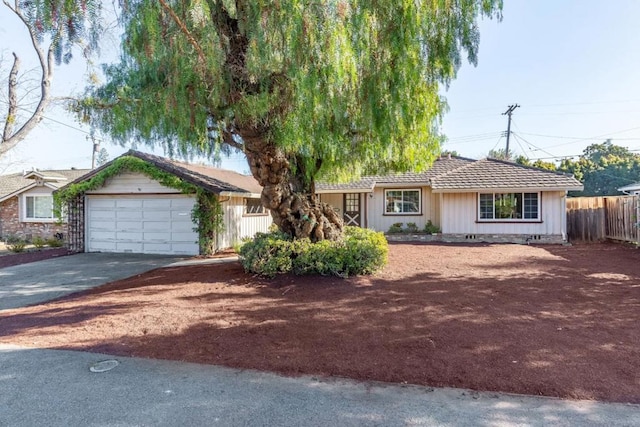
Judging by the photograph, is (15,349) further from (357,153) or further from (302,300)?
(357,153)

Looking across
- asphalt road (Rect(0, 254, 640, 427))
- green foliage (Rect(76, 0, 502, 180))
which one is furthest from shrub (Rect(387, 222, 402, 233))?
asphalt road (Rect(0, 254, 640, 427))

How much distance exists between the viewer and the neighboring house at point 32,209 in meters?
18.0

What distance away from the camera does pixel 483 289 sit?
7148 millimetres

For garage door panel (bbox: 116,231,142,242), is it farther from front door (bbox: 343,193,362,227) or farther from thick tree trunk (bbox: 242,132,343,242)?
front door (bbox: 343,193,362,227)

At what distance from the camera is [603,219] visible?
1553 cm

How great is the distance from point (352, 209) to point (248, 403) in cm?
1602

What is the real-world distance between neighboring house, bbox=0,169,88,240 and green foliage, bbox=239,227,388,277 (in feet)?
46.9

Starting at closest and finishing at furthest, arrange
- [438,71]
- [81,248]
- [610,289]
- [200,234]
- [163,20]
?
[163,20]
[438,71]
[610,289]
[200,234]
[81,248]

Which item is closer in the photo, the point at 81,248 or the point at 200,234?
the point at 200,234

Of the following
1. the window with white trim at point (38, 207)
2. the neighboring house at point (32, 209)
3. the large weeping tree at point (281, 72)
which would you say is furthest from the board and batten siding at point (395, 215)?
the window with white trim at point (38, 207)

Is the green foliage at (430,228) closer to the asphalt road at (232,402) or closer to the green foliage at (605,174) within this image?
the asphalt road at (232,402)

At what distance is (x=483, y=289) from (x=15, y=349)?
7.43 meters

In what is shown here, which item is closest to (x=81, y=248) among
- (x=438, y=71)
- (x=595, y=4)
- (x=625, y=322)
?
(x=438, y=71)

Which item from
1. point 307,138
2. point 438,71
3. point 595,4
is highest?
point 595,4
